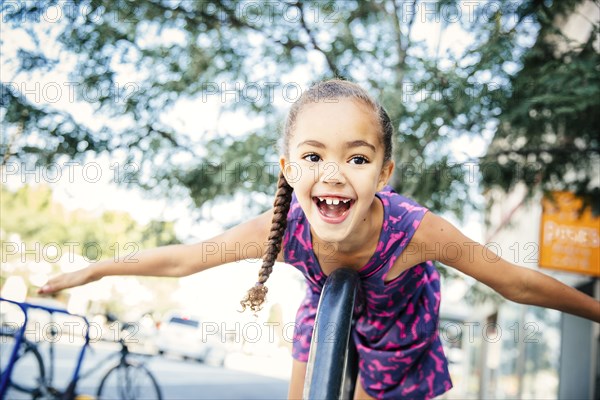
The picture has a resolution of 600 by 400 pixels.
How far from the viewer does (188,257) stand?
1882 mm

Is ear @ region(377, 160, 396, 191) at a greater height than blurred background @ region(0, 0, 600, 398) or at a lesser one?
lesser

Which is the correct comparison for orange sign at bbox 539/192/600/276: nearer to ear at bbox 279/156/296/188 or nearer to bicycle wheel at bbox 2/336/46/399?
bicycle wheel at bbox 2/336/46/399

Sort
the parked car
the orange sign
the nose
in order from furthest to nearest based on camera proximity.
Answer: the parked car
the orange sign
the nose

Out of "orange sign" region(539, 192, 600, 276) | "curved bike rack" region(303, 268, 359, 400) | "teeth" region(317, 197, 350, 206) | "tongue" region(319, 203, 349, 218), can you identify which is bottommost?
"curved bike rack" region(303, 268, 359, 400)

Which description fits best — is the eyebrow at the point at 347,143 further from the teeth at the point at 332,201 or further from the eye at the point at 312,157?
the teeth at the point at 332,201

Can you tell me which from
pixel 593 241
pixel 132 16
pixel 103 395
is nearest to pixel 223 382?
pixel 103 395

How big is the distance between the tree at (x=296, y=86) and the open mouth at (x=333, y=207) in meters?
2.85

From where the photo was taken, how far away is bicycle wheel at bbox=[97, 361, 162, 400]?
574 centimetres

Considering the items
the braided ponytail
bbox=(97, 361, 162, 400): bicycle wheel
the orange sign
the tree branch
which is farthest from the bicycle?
the orange sign

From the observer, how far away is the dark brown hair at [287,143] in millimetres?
1618

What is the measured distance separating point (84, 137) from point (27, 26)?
818 millimetres

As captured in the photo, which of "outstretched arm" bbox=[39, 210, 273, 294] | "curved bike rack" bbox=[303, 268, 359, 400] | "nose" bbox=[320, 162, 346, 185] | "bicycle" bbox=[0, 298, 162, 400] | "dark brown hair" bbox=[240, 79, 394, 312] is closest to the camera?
"curved bike rack" bbox=[303, 268, 359, 400]

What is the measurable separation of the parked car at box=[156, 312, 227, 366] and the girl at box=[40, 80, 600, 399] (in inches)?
428

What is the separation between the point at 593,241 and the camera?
6910mm
